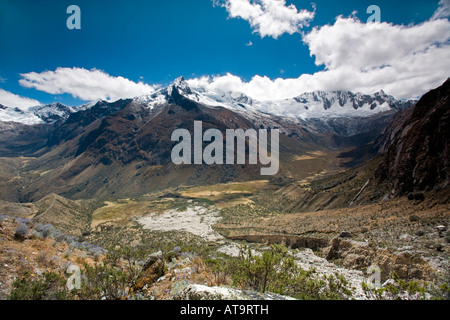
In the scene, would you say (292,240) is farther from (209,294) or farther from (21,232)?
(21,232)

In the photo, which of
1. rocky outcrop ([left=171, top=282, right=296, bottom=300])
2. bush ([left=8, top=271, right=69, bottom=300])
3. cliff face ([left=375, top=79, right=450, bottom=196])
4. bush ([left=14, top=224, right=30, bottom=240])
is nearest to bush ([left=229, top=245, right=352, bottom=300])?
rocky outcrop ([left=171, top=282, right=296, bottom=300])

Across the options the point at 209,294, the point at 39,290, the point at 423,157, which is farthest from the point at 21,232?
the point at 423,157

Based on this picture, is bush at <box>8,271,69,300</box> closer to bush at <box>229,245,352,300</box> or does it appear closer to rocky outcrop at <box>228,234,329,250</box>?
bush at <box>229,245,352,300</box>

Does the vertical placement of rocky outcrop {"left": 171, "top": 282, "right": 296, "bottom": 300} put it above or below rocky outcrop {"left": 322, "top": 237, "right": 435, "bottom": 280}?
above

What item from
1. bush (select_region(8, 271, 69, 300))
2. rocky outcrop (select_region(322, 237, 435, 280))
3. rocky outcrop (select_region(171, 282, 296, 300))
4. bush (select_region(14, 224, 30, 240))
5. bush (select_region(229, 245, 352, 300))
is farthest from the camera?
bush (select_region(14, 224, 30, 240))

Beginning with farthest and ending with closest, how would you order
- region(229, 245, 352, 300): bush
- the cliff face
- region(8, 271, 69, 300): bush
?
1. the cliff face
2. region(229, 245, 352, 300): bush
3. region(8, 271, 69, 300): bush

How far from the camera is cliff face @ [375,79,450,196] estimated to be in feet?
92.3

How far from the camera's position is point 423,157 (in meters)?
31.2

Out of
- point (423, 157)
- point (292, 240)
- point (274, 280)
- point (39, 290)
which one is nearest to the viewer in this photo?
point (39, 290)

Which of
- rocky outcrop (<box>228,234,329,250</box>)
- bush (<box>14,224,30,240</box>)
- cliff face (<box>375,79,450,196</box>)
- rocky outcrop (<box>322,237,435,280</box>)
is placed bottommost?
rocky outcrop (<box>228,234,329,250</box>)

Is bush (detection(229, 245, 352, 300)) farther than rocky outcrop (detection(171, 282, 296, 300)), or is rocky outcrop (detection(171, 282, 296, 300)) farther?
bush (detection(229, 245, 352, 300))

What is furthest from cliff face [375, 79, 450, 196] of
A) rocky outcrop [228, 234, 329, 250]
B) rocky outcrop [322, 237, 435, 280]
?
rocky outcrop [322, 237, 435, 280]

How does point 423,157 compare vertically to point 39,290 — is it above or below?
above

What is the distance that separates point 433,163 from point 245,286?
33.0 m
